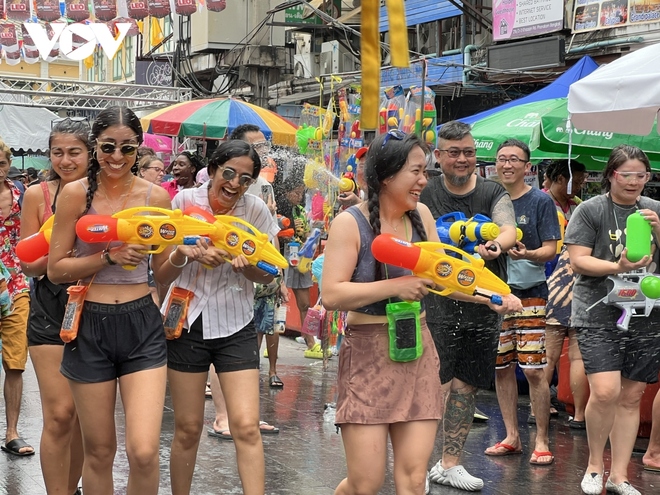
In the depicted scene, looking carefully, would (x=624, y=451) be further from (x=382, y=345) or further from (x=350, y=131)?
(x=350, y=131)

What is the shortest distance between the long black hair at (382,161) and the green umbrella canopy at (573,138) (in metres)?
5.62

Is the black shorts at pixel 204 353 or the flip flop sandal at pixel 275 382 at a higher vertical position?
the black shorts at pixel 204 353

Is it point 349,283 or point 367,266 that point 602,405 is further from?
point 349,283

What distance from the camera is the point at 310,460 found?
6918mm

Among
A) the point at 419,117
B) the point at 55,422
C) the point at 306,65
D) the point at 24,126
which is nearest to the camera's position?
the point at 55,422

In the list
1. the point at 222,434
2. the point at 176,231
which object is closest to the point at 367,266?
the point at 176,231

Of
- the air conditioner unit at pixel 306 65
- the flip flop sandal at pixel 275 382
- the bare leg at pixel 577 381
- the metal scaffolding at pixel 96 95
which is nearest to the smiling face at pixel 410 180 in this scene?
the bare leg at pixel 577 381

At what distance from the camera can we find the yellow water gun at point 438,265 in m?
4.18

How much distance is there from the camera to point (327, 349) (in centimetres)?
977

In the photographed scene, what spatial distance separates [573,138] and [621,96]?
271cm

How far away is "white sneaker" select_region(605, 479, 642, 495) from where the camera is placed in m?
6.06

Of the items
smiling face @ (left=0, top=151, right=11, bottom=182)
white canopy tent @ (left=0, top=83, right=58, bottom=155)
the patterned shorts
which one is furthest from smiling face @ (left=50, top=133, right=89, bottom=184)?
white canopy tent @ (left=0, top=83, right=58, bottom=155)

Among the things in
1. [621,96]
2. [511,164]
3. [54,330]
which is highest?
[621,96]

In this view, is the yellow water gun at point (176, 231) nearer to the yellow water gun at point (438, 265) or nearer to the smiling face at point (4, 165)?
the yellow water gun at point (438, 265)
